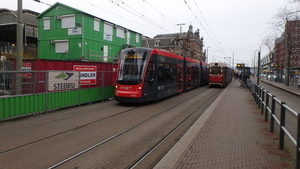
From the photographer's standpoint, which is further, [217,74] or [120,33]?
[120,33]

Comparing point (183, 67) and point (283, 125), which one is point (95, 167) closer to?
point (283, 125)

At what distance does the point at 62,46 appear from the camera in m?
27.4

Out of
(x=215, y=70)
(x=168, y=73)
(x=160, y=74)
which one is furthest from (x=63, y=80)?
(x=215, y=70)

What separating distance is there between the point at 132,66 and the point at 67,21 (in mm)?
16766

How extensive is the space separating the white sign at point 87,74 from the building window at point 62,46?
42.4 feet

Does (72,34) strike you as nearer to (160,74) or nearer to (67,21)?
(67,21)

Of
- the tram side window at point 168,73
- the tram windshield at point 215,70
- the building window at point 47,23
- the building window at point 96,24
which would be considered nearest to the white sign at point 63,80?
the tram side window at point 168,73

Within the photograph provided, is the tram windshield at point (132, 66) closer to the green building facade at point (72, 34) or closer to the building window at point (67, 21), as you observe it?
the green building facade at point (72, 34)

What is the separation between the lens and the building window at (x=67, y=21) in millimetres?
26566

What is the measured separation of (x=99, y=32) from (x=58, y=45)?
4860 mm

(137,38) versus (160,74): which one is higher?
(137,38)

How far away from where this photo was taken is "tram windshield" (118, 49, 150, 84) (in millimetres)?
13508

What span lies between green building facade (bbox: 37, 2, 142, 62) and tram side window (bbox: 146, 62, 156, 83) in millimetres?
12159

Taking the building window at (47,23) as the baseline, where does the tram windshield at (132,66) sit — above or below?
below
